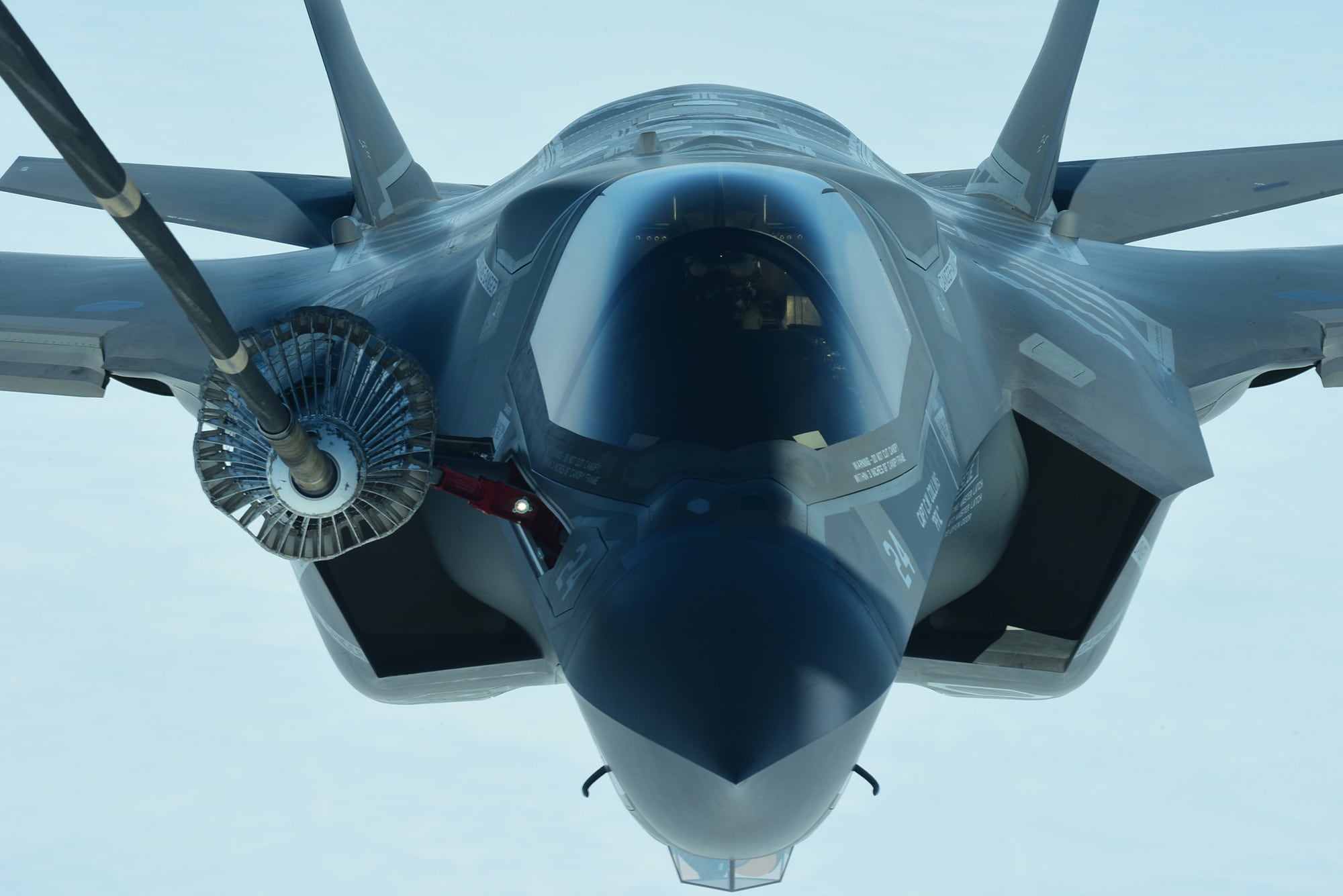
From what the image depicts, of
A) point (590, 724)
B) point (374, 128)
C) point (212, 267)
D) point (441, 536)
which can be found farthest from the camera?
point (374, 128)

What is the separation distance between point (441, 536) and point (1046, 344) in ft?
13.0

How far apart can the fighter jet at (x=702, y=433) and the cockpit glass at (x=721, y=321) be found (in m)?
0.02

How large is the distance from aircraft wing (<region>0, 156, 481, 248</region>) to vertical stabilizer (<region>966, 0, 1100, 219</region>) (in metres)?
5.57

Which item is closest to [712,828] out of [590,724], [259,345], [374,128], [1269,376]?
[590,724]

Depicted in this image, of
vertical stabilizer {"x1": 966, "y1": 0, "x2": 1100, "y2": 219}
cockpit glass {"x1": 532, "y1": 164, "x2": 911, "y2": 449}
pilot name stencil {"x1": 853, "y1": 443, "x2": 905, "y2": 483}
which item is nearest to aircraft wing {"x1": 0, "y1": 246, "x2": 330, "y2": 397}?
cockpit glass {"x1": 532, "y1": 164, "x2": 911, "y2": 449}

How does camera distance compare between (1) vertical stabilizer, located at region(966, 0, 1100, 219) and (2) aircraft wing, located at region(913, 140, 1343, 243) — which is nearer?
(1) vertical stabilizer, located at region(966, 0, 1100, 219)

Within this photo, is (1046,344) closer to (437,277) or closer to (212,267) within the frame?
(437,277)

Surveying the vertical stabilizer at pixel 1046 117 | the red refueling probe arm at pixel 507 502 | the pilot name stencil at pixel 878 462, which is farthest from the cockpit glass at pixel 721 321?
the vertical stabilizer at pixel 1046 117

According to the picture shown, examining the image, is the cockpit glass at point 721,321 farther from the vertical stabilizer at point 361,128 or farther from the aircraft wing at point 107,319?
the vertical stabilizer at point 361,128

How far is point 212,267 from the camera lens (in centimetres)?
1092

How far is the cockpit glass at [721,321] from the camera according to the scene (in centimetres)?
578

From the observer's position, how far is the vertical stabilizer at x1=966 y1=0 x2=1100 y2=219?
12.3 metres

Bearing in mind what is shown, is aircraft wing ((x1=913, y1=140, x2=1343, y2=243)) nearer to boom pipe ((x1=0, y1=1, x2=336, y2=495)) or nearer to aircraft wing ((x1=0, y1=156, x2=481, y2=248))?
aircraft wing ((x1=0, y1=156, x2=481, y2=248))

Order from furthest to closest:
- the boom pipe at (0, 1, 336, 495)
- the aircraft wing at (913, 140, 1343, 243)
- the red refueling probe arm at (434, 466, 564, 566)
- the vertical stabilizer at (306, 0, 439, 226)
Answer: the aircraft wing at (913, 140, 1343, 243) < the vertical stabilizer at (306, 0, 439, 226) < the red refueling probe arm at (434, 466, 564, 566) < the boom pipe at (0, 1, 336, 495)
